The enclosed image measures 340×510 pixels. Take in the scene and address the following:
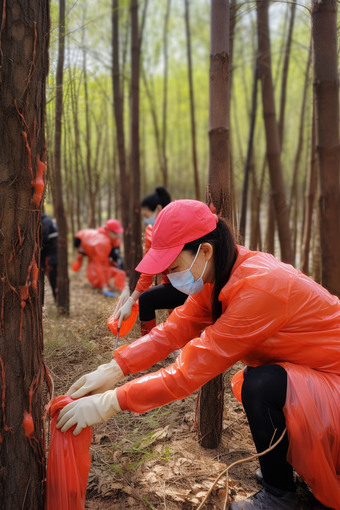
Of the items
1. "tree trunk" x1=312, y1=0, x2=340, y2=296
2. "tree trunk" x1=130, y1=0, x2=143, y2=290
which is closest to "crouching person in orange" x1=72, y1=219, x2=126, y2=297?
"tree trunk" x1=130, y1=0, x2=143, y2=290

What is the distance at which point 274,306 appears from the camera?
1.28m

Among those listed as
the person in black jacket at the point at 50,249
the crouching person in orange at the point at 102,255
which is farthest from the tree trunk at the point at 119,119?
the person in black jacket at the point at 50,249

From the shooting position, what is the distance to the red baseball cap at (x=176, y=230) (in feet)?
4.35

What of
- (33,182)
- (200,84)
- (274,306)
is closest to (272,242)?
(274,306)

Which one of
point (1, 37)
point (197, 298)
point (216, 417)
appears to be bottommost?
point (216, 417)

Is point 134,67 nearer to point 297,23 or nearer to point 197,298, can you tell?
point 297,23

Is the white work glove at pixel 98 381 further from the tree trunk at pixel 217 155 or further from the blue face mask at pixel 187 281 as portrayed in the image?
the tree trunk at pixel 217 155

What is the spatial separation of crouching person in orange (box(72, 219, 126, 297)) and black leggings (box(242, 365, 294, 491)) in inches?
195

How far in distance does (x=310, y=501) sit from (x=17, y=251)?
143 cm

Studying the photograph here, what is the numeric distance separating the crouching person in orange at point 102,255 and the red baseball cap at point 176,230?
16.0ft

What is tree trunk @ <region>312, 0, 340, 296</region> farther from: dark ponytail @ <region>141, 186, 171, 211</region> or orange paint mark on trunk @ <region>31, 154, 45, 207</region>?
orange paint mark on trunk @ <region>31, 154, 45, 207</region>

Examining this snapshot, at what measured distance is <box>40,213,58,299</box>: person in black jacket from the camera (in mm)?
4543

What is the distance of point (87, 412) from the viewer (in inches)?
49.0

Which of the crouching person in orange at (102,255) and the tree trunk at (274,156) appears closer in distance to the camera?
Result: the tree trunk at (274,156)
